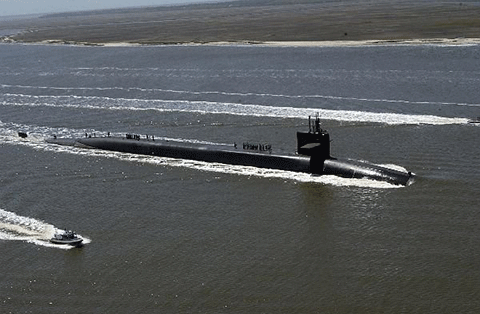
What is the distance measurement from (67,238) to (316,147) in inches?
A: 518

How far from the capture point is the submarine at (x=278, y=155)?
1289 inches

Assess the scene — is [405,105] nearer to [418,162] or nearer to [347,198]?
[418,162]

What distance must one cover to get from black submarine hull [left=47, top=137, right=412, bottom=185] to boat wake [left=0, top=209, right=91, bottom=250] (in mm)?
10994

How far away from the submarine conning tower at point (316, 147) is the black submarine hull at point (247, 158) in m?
0.05

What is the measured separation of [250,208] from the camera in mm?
30375

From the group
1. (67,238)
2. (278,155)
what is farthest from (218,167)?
(67,238)

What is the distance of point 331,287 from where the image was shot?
884 inches

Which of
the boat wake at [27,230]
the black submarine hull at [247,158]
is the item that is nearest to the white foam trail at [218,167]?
the black submarine hull at [247,158]

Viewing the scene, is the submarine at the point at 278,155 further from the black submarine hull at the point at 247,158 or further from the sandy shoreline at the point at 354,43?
the sandy shoreline at the point at 354,43

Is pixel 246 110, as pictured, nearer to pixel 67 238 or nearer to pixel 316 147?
pixel 316 147

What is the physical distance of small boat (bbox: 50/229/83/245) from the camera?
26945 mm

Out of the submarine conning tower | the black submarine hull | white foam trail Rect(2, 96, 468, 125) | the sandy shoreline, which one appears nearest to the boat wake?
the black submarine hull

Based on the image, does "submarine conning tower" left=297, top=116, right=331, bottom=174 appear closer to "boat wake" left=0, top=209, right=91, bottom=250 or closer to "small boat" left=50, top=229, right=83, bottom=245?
"boat wake" left=0, top=209, right=91, bottom=250

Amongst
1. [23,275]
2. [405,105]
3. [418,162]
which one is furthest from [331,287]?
[405,105]
